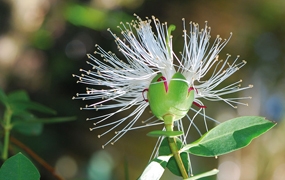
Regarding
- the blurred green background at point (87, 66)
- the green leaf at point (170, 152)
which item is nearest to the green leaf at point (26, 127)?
the green leaf at point (170, 152)

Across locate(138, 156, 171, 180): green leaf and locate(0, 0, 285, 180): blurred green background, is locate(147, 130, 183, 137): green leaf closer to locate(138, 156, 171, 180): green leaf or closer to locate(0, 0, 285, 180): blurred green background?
locate(138, 156, 171, 180): green leaf

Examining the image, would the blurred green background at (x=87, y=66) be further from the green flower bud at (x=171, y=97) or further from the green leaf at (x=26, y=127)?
the green flower bud at (x=171, y=97)

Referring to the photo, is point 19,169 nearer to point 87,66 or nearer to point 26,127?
point 26,127

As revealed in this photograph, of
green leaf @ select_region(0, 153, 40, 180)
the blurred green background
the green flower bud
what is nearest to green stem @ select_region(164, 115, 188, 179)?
the green flower bud

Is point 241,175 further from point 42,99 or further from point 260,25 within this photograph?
point 42,99

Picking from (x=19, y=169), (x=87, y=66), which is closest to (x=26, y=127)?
(x=19, y=169)

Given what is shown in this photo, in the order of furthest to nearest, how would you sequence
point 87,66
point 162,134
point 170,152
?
point 87,66 < point 170,152 < point 162,134

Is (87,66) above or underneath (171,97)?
above

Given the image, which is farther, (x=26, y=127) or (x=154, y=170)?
(x=26, y=127)
